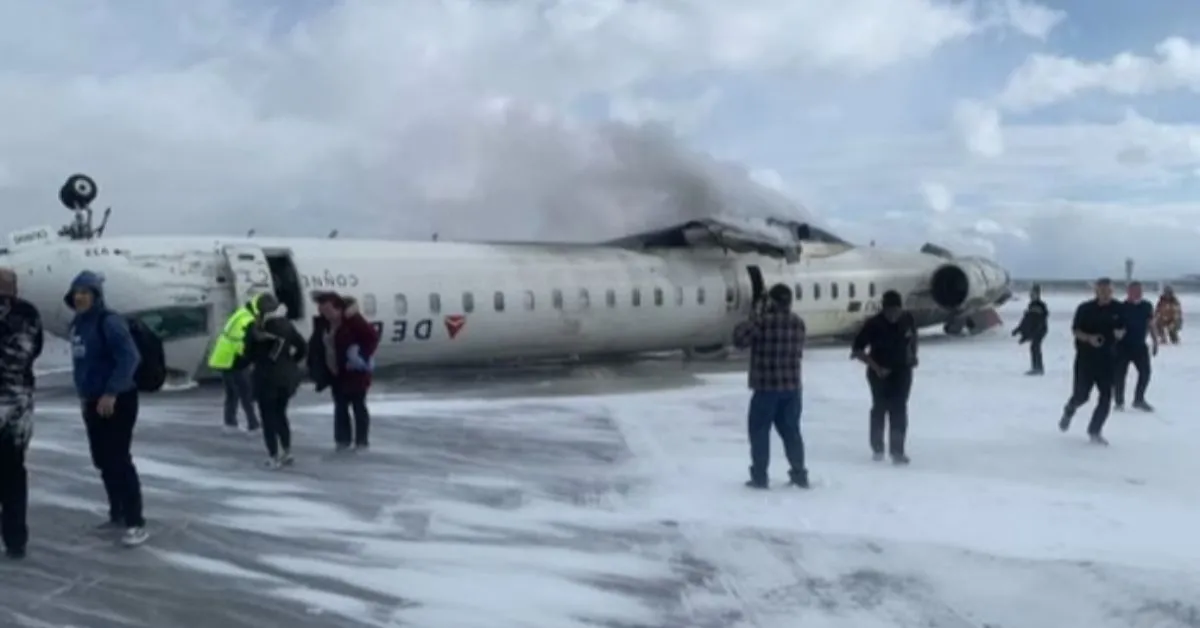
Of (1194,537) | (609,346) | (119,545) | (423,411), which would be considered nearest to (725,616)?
(1194,537)

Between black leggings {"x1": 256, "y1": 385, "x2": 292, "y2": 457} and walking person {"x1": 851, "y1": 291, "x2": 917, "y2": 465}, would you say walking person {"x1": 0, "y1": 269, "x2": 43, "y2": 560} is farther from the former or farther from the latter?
walking person {"x1": 851, "y1": 291, "x2": 917, "y2": 465}

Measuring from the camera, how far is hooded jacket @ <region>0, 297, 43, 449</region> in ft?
24.9

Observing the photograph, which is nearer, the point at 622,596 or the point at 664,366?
the point at 622,596

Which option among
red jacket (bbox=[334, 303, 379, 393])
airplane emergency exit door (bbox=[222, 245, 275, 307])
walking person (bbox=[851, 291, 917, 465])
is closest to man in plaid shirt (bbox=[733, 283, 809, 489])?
walking person (bbox=[851, 291, 917, 465])

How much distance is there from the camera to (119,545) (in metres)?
8.43

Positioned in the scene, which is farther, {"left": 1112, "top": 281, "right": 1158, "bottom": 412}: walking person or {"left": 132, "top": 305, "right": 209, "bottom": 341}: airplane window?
{"left": 132, "top": 305, "right": 209, "bottom": 341}: airplane window

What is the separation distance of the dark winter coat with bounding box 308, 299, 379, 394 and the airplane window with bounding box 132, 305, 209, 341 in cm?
719

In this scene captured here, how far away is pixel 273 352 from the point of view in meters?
11.3

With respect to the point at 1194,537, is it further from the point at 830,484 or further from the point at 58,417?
the point at 58,417

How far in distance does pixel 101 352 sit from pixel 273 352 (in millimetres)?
3225

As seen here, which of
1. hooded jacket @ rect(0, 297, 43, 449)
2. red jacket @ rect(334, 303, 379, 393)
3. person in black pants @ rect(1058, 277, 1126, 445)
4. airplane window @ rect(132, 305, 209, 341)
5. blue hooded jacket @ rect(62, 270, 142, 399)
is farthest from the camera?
airplane window @ rect(132, 305, 209, 341)

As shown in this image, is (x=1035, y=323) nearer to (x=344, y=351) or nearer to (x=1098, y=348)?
(x=1098, y=348)

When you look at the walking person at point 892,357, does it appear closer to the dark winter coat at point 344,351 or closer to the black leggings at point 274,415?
the dark winter coat at point 344,351

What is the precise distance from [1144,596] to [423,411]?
35.5 ft
